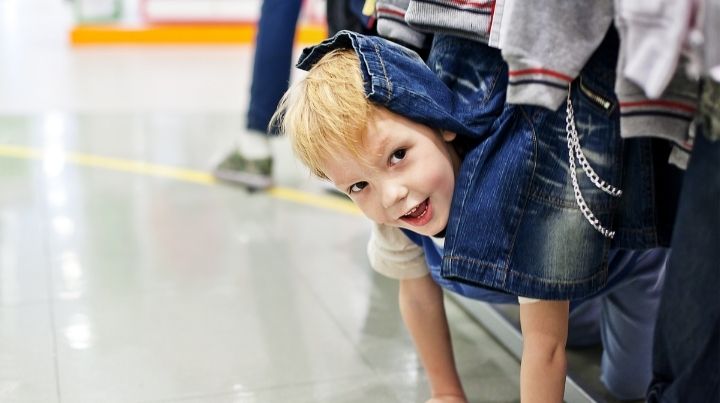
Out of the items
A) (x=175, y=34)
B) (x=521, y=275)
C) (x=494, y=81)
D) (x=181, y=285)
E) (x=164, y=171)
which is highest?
(x=494, y=81)

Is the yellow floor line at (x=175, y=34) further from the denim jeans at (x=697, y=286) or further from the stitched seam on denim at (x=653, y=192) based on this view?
the denim jeans at (x=697, y=286)


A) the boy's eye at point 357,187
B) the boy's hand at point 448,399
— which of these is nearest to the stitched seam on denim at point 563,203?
the boy's eye at point 357,187

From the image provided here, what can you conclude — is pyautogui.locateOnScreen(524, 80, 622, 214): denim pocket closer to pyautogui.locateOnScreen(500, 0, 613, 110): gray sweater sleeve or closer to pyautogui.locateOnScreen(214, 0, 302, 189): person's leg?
pyautogui.locateOnScreen(500, 0, 613, 110): gray sweater sleeve

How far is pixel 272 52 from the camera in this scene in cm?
275

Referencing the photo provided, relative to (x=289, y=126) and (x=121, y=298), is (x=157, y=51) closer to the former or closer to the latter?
(x=121, y=298)

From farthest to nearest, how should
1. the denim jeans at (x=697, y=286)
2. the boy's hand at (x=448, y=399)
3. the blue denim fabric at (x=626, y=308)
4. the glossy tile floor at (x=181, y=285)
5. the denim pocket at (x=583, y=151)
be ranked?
the glossy tile floor at (x=181, y=285) → the boy's hand at (x=448, y=399) → the blue denim fabric at (x=626, y=308) → the denim pocket at (x=583, y=151) → the denim jeans at (x=697, y=286)

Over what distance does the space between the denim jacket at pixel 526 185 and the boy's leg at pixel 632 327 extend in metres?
0.32

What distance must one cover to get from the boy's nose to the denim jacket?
0.07 meters

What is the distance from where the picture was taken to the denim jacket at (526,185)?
1188mm

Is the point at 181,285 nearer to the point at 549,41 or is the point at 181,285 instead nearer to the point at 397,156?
the point at 397,156

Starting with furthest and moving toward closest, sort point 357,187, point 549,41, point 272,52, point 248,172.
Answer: point 248,172
point 272,52
point 357,187
point 549,41

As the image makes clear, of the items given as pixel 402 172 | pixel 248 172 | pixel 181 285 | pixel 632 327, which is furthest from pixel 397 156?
pixel 248 172

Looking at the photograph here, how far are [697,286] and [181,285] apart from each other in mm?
1369

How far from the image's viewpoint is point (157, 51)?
6.17 metres
